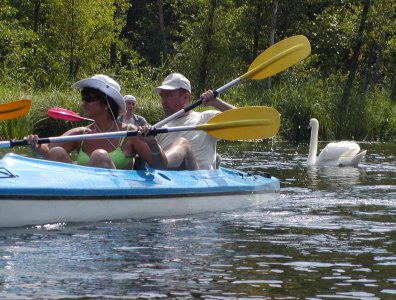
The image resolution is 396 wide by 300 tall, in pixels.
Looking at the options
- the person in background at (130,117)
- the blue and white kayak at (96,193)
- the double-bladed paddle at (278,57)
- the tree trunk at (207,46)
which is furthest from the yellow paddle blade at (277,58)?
the tree trunk at (207,46)

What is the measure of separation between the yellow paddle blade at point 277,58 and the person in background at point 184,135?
795 millimetres

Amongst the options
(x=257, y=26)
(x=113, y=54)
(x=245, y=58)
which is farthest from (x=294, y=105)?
(x=113, y=54)

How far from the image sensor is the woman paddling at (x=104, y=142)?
29.0 feet

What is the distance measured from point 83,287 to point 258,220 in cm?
344

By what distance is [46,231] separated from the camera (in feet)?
27.0

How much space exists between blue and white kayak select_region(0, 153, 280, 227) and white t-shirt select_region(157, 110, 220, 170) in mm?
337

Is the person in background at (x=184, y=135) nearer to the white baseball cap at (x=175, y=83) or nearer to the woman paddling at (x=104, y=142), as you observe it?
the white baseball cap at (x=175, y=83)

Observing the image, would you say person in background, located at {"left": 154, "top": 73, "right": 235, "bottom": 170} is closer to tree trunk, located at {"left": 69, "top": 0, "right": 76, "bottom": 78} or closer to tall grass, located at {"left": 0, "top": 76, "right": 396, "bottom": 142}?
tall grass, located at {"left": 0, "top": 76, "right": 396, "bottom": 142}

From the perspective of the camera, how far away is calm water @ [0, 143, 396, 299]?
6.29 meters

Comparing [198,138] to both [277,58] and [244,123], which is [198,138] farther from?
[277,58]

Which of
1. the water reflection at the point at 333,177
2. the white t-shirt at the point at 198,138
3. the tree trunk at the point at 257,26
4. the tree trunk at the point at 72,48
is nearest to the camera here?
the white t-shirt at the point at 198,138

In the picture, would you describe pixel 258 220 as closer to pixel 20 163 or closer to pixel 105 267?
pixel 20 163

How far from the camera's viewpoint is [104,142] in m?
9.23

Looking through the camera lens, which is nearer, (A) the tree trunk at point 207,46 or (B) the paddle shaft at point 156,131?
(B) the paddle shaft at point 156,131
